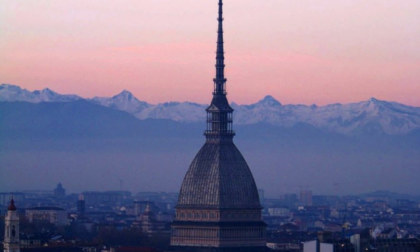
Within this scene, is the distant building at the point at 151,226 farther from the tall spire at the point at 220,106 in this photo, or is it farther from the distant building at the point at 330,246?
the distant building at the point at 330,246

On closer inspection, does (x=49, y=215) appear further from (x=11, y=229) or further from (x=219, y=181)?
(x=11, y=229)

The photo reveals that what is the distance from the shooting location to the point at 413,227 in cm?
17212

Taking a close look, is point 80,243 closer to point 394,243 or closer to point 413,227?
point 394,243

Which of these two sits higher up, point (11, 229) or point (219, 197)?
point (219, 197)

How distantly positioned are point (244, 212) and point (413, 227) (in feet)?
223

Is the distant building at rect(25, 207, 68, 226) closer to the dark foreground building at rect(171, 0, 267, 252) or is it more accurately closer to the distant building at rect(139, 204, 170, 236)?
the distant building at rect(139, 204, 170, 236)

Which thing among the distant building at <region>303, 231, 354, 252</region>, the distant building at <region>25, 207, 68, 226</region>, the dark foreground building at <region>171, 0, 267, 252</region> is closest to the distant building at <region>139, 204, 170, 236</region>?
the distant building at <region>25, 207, 68, 226</region>

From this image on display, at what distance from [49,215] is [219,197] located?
6885cm

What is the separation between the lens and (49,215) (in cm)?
17262

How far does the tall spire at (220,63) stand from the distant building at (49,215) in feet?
199

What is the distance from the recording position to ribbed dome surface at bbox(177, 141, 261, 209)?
105 metres

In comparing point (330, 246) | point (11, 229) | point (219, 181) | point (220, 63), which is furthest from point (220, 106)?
point (330, 246)

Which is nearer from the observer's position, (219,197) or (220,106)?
(219,197)

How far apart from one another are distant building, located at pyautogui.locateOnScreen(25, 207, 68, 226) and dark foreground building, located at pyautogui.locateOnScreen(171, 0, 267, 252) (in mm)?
60008
